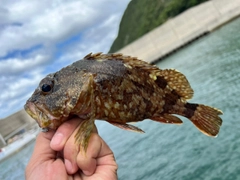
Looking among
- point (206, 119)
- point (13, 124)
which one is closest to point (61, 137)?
point (206, 119)

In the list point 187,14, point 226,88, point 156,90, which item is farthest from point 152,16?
point 156,90

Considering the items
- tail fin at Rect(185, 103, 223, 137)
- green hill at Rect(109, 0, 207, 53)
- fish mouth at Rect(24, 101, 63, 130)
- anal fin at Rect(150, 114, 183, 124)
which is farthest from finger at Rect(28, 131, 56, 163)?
green hill at Rect(109, 0, 207, 53)

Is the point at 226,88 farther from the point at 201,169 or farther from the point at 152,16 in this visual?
the point at 152,16

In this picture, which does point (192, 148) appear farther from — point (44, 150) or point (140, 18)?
point (140, 18)

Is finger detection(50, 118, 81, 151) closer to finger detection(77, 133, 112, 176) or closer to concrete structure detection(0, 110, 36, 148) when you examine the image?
finger detection(77, 133, 112, 176)

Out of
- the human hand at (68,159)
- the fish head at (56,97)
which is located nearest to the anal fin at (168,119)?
the human hand at (68,159)

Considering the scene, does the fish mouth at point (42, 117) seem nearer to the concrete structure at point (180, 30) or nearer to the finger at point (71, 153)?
the finger at point (71, 153)
